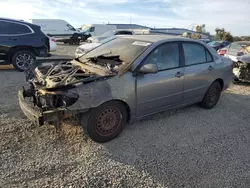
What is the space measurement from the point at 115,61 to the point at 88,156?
1.56 meters

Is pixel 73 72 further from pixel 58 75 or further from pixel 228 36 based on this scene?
pixel 228 36

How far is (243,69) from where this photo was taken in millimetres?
7438

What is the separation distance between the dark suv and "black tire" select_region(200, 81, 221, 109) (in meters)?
5.92

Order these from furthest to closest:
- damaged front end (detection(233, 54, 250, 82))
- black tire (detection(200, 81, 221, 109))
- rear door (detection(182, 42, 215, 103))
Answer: damaged front end (detection(233, 54, 250, 82)), black tire (detection(200, 81, 221, 109)), rear door (detection(182, 42, 215, 103))

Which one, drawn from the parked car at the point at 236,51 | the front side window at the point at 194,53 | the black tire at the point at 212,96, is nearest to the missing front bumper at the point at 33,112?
the front side window at the point at 194,53

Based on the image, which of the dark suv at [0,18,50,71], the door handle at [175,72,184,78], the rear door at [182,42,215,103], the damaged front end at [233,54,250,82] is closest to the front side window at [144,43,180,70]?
the door handle at [175,72,184,78]

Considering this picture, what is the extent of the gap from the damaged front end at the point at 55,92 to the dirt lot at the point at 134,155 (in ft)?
1.53

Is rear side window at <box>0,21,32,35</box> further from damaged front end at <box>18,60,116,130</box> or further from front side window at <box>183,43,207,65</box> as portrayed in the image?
front side window at <box>183,43,207,65</box>

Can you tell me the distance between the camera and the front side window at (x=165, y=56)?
12.8ft

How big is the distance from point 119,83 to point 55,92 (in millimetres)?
923

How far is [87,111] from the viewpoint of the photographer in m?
3.31

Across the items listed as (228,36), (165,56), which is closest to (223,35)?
(228,36)

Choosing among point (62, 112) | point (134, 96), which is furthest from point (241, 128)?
point (62, 112)

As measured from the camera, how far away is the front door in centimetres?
379
